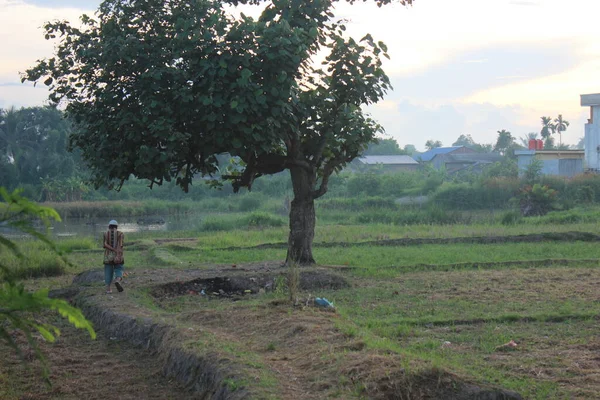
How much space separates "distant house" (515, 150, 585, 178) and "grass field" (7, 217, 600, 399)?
101 ft

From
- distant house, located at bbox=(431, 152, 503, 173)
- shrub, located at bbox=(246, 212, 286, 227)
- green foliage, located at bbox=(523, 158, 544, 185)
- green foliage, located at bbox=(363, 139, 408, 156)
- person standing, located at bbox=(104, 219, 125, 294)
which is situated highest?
green foliage, located at bbox=(363, 139, 408, 156)

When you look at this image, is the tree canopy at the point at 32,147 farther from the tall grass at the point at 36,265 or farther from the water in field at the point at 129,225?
the tall grass at the point at 36,265

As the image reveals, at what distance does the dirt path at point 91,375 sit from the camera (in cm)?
748

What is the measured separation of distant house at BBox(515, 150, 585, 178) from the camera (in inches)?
1954

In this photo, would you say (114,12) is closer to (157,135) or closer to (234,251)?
(157,135)

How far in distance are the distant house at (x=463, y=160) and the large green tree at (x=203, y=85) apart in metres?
53.9

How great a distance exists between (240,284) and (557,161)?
137 feet

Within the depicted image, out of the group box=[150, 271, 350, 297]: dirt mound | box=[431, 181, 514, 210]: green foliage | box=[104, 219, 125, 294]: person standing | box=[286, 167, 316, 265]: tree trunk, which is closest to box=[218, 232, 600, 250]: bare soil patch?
box=[286, 167, 316, 265]: tree trunk

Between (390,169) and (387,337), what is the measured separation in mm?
69186

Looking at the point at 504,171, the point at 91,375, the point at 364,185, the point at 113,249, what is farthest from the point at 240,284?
the point at 364,185

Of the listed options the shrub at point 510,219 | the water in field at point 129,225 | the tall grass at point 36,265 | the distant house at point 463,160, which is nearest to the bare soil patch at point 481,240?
the tall grass at point 36,265

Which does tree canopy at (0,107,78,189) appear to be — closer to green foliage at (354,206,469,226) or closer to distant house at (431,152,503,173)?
green foliage at (354,206,469,226)

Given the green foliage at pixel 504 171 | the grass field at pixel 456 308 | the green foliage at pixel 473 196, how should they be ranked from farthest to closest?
the green foliage at pixel 504 171
the green foliage at pixel 473 196
the grass field at pixel 456 308

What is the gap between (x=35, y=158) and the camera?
55500 mm
